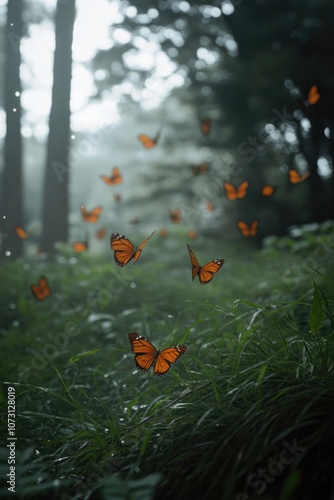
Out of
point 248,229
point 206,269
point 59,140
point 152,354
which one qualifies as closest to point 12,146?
point 59,140

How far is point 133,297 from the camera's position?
4.00m

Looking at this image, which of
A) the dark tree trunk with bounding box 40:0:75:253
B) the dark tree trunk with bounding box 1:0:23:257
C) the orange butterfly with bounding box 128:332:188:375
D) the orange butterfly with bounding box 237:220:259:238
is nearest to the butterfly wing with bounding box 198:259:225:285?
the orange butterfly with bounding box 128:332:188:375

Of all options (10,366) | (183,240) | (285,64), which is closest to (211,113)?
(285,64)

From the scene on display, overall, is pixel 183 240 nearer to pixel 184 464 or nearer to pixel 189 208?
pixel 189 208

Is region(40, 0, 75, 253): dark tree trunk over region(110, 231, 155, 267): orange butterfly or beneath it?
beneath

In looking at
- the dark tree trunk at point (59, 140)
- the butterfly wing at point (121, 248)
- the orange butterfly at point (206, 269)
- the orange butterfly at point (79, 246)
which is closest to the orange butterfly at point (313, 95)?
the orange butterfly at point (206, 269)

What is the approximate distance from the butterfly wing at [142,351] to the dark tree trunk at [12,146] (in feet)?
15.1

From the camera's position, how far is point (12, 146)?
22.6ft

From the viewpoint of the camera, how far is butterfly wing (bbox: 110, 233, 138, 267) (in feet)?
6.51

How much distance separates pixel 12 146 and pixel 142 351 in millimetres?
5994

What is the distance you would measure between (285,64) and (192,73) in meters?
1.99

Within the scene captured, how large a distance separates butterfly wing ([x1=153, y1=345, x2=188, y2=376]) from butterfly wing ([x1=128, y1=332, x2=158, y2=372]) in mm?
29

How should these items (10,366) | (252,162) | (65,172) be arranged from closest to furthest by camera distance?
(10,366) → (65,172) → (252,162)

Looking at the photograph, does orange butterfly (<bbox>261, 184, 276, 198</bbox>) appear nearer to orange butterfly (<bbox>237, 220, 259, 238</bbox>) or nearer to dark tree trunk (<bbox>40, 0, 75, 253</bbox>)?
orange butterfly (<bbox>237, 220, 259, 238</bbox>)
